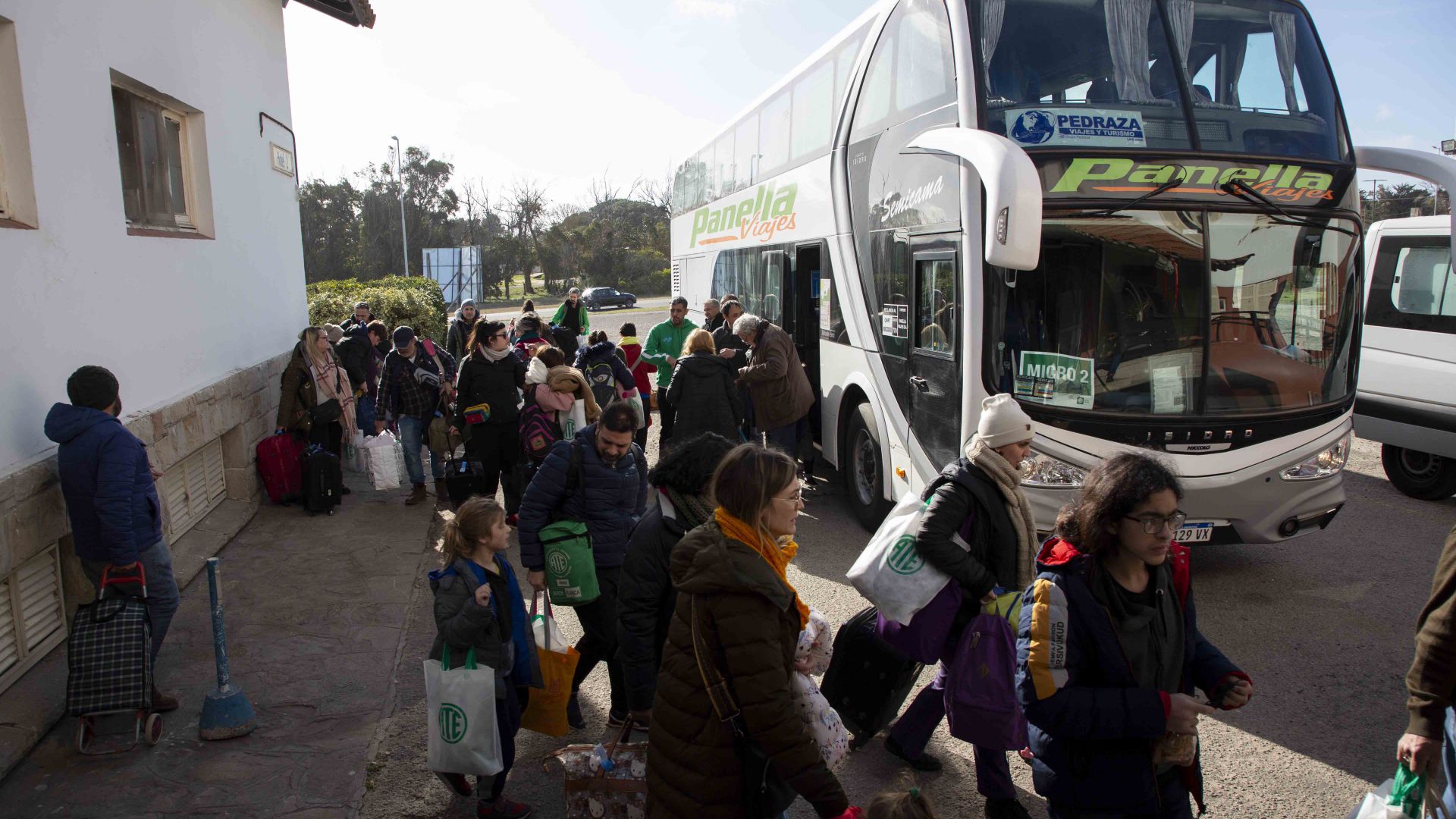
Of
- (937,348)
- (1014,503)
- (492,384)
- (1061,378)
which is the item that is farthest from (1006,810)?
(492,384)

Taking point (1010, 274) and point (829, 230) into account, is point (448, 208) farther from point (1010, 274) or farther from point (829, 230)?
point (1010, 274)

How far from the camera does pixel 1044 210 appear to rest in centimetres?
546

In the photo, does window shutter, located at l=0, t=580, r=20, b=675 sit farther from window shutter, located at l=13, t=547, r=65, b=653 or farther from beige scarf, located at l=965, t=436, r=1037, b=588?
beige scarf, located at l=965, t=436, r=1037, b=588

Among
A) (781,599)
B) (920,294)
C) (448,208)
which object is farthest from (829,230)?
(448,208)

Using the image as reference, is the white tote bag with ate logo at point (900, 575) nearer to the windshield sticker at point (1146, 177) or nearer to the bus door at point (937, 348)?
the bus door at point (937, 348)

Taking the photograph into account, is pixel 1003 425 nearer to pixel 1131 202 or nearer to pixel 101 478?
pixel 1131 202

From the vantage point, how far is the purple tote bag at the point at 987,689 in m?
3.41

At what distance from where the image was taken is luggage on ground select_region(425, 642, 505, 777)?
351cm

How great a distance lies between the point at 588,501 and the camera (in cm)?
426

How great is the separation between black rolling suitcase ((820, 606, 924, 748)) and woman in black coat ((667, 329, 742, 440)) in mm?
3821

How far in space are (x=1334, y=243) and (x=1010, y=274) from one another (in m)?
2.06

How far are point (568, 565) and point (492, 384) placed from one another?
3.77m

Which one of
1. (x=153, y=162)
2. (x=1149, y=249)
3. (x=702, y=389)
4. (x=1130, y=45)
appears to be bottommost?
(x=702, y=389)

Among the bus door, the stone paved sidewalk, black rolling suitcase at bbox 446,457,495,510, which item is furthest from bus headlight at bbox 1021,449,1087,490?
black rolling suitcase at bbox 446,457,495,510
